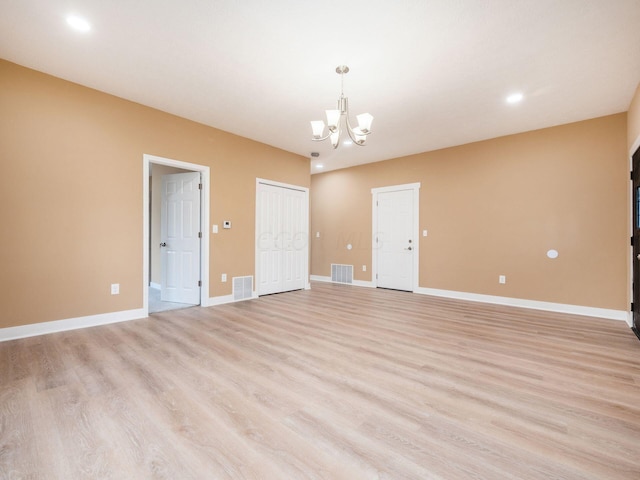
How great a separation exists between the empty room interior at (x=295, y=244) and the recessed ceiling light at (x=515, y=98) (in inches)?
1.0

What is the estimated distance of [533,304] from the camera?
477 cm

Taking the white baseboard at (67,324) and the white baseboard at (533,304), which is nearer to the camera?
the white baseboard at (67,324)

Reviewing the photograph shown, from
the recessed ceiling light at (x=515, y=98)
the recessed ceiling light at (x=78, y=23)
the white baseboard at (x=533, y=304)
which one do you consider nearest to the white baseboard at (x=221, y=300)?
the recessed ceiling light at (x=78, y=23)

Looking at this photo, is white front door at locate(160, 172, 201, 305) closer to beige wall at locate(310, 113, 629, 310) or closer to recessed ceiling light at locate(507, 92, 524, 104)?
beige wall at locate(310, 113, 629, 310)

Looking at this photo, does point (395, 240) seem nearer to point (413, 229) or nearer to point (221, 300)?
point (413, 229)

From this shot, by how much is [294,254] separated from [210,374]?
3943 mm

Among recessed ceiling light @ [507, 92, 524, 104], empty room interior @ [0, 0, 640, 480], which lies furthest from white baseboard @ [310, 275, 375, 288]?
recessed ceiling light @ [507, 92, 524, 104]

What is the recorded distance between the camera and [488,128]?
471cm

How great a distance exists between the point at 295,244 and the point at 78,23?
4.47 metres

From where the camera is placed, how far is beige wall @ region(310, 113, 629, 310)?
13.8 ft

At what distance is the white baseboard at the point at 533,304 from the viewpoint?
165 inches

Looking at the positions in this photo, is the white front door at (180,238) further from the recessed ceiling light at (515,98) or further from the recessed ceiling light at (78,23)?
the recessed ceiling light at (515,98)

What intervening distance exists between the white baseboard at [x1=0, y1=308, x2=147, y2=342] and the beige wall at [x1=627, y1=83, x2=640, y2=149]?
651 cm

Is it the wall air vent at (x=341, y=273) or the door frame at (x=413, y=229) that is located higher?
the door frame at (x=413, y=229)
